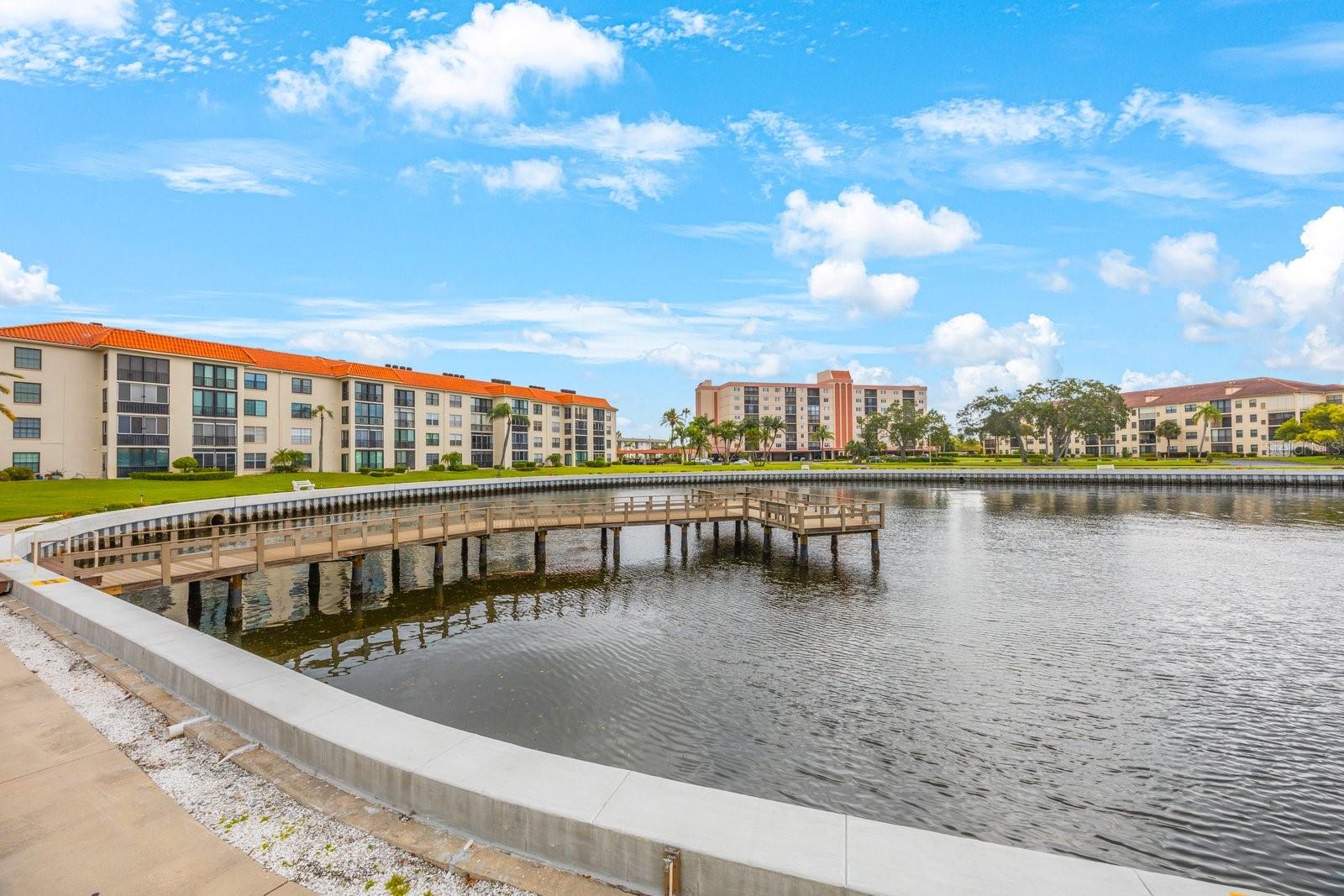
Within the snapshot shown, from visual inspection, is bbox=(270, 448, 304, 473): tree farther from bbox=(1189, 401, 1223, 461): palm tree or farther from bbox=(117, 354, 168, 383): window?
bbox=(1189, 401, 1223, 461): palm tree

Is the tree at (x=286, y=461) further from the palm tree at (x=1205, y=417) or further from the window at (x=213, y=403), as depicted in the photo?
the palm tree at (x=1205, y=417)

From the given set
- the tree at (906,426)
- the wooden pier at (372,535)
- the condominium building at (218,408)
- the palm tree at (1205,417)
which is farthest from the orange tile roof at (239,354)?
the palm tree at (1205,417)

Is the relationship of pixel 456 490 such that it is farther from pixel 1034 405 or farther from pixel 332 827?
pixel 1034 405

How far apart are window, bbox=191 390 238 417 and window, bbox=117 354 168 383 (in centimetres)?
322

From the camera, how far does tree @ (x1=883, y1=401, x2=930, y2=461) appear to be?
154875 mm

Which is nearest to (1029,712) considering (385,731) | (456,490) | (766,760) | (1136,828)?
(1136,828)

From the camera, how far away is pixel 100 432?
57.4 m

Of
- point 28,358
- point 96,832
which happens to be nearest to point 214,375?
point 28,358

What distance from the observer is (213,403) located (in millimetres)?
64875

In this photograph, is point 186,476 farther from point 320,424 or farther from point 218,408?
point 320,424

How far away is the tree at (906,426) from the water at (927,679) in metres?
125

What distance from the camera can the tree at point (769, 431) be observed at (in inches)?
6120

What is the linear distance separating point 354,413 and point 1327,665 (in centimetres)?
8601

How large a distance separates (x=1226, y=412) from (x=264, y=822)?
606 feet
